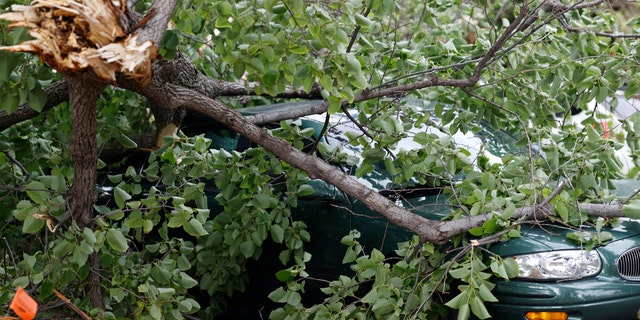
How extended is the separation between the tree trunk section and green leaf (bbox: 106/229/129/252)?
22 centimetres

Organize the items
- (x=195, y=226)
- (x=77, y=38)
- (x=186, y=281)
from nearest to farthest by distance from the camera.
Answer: (x=77, y=38) → (x=195, y=226) → (x=186, y=281)

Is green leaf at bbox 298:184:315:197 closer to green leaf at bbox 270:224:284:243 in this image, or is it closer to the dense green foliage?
the dense green foliage

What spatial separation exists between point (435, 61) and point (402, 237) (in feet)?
3.41

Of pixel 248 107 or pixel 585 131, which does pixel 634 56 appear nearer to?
pixel 585 131

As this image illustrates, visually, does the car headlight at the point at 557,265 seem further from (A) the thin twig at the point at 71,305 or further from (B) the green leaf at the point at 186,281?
(A) the thin twig at the point at 71,305

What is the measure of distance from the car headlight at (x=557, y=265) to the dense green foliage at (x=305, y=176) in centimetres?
15

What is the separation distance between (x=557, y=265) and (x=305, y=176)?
134 cm

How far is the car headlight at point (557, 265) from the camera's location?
12.0ft

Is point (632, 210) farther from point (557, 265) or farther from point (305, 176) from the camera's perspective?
point (305, 176)

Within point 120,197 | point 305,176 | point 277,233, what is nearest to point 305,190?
point 305,176

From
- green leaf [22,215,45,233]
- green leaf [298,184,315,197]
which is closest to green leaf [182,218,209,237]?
green leaf [22,215,45,233]

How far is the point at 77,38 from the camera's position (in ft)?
9.25

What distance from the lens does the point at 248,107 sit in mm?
5828

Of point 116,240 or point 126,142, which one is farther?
point 126,142
